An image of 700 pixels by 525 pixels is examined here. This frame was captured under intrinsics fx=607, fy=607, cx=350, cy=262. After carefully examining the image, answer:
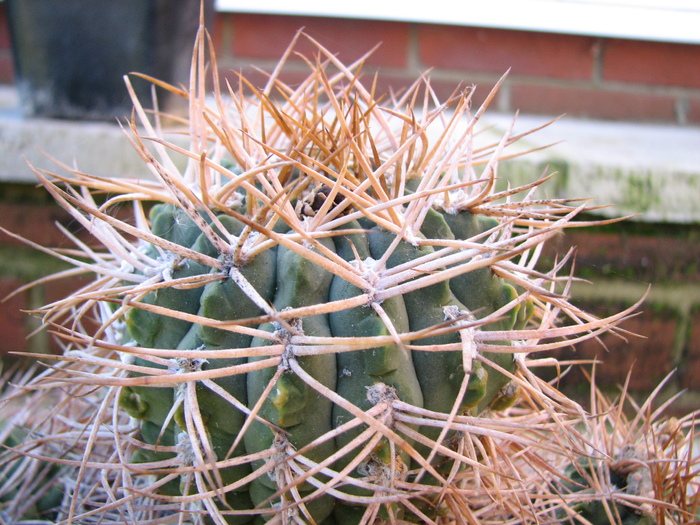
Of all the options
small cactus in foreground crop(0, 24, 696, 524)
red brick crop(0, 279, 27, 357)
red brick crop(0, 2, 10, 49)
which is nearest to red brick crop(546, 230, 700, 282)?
small cactus in foreground crop(0, 24, 696, 524)

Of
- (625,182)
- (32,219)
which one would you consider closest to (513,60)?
(625,182)

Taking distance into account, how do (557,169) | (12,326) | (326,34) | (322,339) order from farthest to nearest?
(326,34), (12,326), (557,169), (322,339)

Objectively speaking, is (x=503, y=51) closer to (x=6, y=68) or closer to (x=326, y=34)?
(x=326, y=34)

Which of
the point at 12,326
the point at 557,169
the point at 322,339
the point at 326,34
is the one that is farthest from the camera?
the point at 326,34

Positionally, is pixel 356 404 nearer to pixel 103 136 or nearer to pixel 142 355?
pixel 142 355

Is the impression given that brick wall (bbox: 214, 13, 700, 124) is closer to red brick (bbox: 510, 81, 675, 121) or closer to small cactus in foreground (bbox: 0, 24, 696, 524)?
red brick (bbox: 510, 81, 675, 121)
